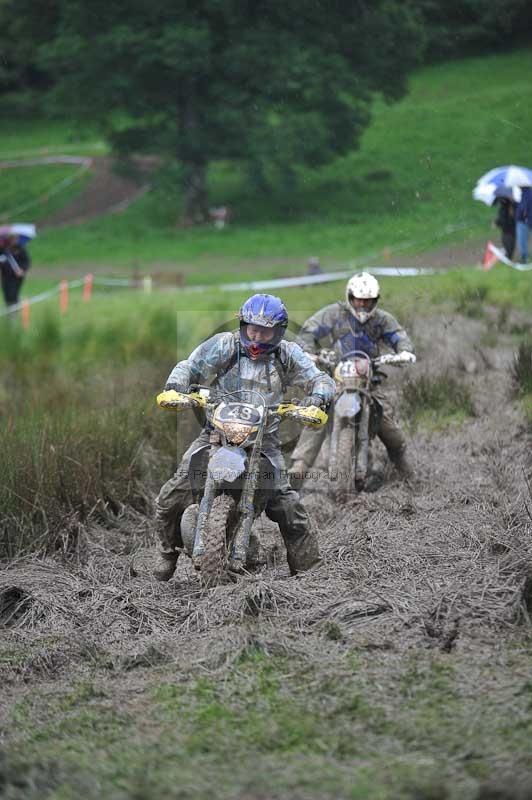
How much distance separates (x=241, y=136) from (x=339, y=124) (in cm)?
294

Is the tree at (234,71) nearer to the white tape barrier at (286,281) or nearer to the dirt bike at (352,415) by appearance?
the white tape barrier at (286,281)

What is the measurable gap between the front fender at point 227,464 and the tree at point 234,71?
30.2m

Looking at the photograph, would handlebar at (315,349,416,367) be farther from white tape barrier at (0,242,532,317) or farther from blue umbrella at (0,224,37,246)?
blue umbrella at (0,224,37,246)

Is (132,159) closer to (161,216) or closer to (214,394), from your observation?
(161,216)

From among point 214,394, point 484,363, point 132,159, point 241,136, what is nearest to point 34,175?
point 132,159

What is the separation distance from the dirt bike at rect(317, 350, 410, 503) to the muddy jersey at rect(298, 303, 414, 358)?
0.62 feet

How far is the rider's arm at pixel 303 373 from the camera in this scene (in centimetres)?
773

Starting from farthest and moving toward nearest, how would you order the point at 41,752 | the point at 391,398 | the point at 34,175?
1. the point at 34,175
2. the point at 391,398
3. the point at 41,752

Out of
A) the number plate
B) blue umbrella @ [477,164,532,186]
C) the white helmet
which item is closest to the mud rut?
the number plate

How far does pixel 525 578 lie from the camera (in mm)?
6617

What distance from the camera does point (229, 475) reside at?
7.04 m

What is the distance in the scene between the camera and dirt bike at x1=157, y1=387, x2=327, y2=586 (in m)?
7.11

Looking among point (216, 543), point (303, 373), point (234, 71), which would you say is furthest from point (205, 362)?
point (234, 71)

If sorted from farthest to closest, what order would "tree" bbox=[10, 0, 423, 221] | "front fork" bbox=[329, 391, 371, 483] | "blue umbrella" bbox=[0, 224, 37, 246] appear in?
"tree" bbox=[10, 0, 423, 221] → "blue umbrella" bbox=[0, 224, 37, 246] → "front fork" bbox=[329, 391, 371, 483]
